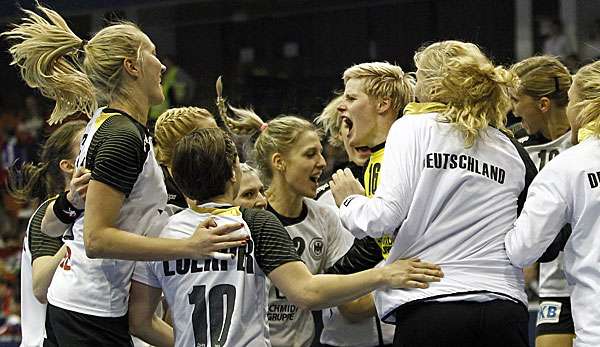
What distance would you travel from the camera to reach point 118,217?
3305mm

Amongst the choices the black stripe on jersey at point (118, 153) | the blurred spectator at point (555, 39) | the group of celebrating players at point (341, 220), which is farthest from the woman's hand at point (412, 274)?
the blurred spectator at point (555, 39)

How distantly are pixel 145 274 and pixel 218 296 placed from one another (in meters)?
0.36

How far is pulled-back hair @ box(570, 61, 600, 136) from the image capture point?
3.31m

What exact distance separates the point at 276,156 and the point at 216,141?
1211 mm

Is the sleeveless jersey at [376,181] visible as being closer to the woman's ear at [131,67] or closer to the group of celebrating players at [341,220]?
the group of celebrating players at [341,220]

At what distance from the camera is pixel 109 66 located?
11.3 feet

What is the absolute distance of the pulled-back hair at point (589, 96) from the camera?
331cm

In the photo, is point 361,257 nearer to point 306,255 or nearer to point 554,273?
point 306,255

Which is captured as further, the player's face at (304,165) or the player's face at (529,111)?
the player's face at (529,111)

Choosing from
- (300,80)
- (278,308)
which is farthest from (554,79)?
(300,80)

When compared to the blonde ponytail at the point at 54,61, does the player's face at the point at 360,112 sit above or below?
below

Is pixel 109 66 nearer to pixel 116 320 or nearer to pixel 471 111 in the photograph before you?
pixel 116 320

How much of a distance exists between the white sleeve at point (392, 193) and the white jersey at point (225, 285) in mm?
234

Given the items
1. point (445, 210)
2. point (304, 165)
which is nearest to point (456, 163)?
point (445, 210)
